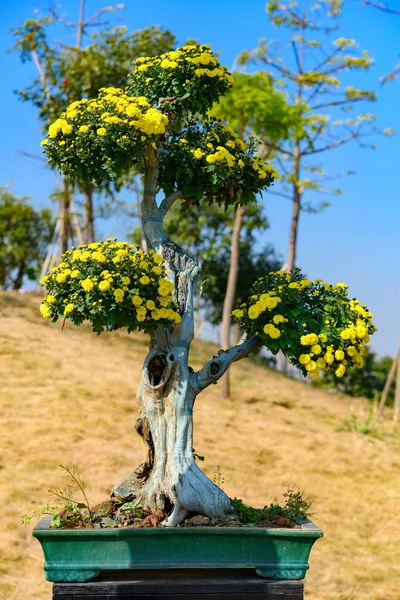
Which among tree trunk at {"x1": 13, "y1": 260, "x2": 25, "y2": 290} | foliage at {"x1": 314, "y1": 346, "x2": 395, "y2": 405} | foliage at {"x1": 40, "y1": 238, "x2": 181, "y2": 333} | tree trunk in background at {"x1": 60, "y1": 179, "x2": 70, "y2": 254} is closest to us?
foliage at {"x1": 40, "y1": 238, "x2": 181, "y2": 333}

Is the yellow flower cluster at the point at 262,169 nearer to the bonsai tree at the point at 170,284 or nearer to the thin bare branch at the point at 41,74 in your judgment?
the bonsai tree at the point at 170,284

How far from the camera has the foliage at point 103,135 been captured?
3945 mm

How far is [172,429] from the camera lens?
4070mm

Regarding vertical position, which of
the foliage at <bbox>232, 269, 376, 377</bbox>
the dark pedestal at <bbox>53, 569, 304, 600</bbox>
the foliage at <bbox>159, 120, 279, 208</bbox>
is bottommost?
the dark pedestal at <bbox>53, 569, 304, 600</bbox>

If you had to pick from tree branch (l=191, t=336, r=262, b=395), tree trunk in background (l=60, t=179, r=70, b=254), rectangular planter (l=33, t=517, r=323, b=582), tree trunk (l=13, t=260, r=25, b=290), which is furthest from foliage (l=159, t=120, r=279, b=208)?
tree trunk (l=13, t=260, r=25, b=290)

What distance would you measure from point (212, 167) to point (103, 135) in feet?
2.27

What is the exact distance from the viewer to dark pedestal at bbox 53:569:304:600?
3.54 metres

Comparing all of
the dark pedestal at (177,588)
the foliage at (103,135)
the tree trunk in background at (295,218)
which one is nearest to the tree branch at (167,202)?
the foliage at (103,135)

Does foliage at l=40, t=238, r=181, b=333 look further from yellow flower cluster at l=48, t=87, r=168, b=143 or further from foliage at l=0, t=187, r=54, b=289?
foliage at l=0, t=187, r=54, b=289

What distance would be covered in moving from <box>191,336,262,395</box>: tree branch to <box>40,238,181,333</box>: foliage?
0.37 m

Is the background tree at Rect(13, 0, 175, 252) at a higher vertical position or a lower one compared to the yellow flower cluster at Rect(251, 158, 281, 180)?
higher

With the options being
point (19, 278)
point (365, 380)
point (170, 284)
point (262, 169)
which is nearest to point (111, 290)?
point (170, 284)

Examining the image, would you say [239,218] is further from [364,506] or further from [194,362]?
[364,506]

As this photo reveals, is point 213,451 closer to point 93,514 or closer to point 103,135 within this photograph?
point 93,514
